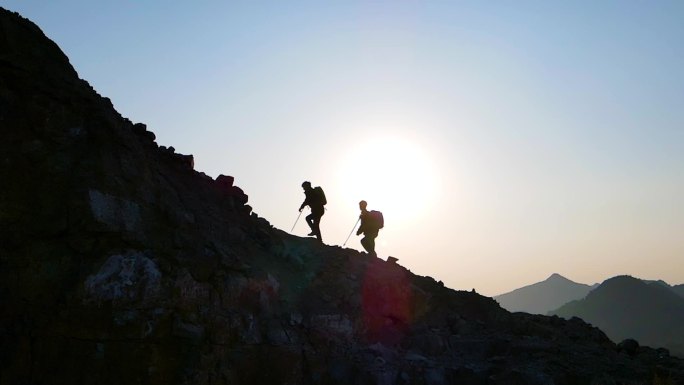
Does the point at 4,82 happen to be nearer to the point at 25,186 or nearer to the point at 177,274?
the point at 25,186

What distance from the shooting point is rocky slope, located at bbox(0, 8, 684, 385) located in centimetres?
1147

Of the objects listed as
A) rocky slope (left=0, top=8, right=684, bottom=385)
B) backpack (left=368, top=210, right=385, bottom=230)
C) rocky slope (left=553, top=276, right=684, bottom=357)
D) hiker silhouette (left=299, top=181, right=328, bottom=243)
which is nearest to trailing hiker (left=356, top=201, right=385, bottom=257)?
backpack (left=368, top=210, right=385, bottom=230)

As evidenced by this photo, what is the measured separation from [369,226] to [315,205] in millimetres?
2677

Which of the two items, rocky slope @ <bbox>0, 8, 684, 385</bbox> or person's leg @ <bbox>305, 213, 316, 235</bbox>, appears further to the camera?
person's leg @ <bbox>305, 213, 316, 235</bbox>

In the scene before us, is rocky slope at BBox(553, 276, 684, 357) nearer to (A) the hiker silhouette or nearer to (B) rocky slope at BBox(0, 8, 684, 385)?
(A) the hiker silhouette

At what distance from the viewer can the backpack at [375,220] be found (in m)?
23.1

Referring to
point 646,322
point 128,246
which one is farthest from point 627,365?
point 646,322

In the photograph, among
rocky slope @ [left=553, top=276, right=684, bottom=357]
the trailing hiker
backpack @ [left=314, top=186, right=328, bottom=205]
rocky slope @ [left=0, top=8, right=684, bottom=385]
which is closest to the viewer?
rocky slope @ [left=0, top=8, right=684, bottom=385]

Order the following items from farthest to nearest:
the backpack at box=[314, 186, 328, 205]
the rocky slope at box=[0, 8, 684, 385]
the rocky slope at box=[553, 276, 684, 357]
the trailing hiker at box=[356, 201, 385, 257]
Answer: the rocky slope at box=[553, 276, 684, 357] → the trailing hiker at box=[356, 201, 385, 257] → the backpack at box=[314, 186, 328, 205] → the rocky slope at box=[0, 8, 684, 385]

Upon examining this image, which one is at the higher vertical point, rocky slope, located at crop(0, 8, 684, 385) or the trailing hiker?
the trailing hiker

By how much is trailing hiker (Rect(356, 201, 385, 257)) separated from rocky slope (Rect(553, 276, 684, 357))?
106005 mm

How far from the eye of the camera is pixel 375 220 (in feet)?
75.9

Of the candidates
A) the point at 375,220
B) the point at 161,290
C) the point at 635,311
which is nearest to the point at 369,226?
the point at 375,220

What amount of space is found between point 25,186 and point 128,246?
2.58m
